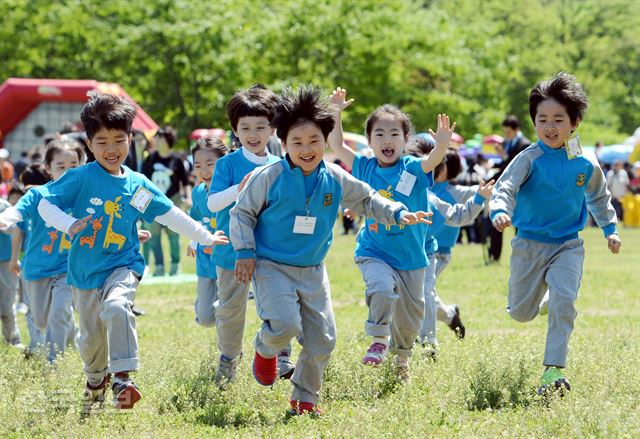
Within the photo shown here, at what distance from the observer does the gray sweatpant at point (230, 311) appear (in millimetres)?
7812

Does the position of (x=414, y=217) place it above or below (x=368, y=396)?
above

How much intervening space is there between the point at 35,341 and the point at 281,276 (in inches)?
159

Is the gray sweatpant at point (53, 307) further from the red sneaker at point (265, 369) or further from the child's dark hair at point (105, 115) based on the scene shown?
the red sneaker at point (265, 369)

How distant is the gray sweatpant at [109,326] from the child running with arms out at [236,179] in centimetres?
95

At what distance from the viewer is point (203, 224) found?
30.4ft

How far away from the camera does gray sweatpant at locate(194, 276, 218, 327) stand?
866 centimetres

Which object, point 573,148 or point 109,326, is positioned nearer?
point 109,326

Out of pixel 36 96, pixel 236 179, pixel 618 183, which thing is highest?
pixel 36 96

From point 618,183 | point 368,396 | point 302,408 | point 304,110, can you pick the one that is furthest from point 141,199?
point 618,183

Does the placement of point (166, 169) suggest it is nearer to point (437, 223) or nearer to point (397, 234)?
point (437, 223)

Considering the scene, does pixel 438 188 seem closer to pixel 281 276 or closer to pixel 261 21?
pixel 281 276

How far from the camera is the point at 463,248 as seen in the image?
2367 cm

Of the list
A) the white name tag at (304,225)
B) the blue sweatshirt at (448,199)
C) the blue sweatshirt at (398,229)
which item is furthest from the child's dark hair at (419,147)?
the white name tag at (304,225)

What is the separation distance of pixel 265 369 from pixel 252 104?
1971mm
